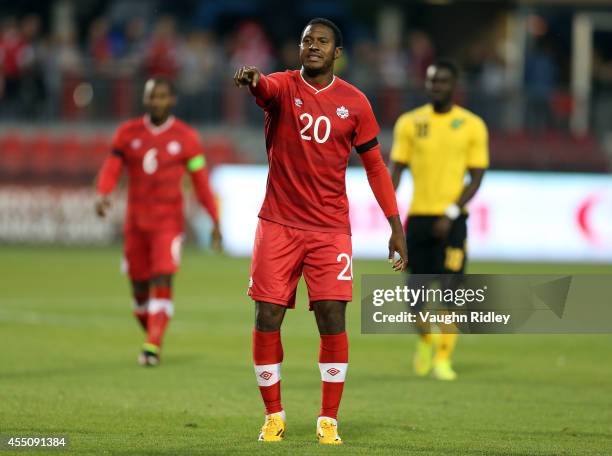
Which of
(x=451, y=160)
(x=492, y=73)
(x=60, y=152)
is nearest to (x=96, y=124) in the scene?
(x=60, y=152)

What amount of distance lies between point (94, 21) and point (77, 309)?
59.7 feet

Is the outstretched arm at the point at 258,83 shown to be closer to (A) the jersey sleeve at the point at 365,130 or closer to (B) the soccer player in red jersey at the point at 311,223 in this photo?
(B) the soccer player in red jersey at the point at 311,223

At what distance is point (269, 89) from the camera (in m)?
7.80

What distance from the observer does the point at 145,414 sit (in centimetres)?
923

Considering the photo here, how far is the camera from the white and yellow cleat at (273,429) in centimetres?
804

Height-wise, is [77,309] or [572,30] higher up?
[572,30]

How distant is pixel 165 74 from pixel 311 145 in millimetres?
21199

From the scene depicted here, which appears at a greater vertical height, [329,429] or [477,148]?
[477,148]

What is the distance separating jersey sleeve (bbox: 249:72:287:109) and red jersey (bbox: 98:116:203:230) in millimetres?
4775

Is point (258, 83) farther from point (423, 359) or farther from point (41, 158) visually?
point (41, 158)

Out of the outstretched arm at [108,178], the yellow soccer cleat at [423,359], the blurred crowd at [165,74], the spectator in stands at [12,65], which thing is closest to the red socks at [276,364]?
the yellow soccer cleat at [423,359]

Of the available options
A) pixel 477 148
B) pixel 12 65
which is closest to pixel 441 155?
pixel 477 148

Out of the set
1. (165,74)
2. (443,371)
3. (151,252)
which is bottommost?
(443,371)

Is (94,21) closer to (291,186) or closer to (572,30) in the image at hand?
(572,30)
